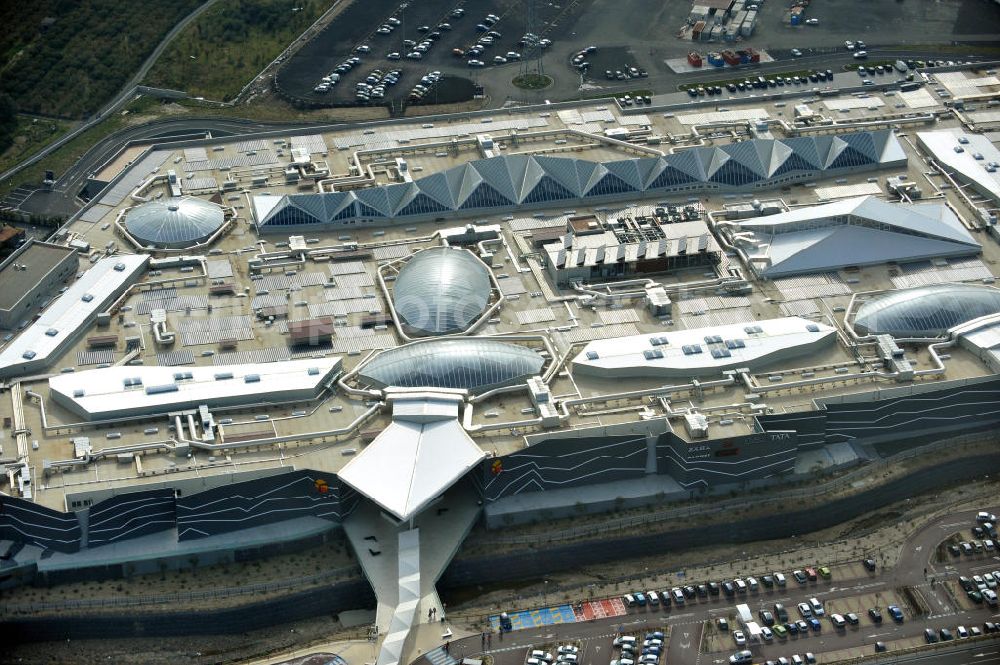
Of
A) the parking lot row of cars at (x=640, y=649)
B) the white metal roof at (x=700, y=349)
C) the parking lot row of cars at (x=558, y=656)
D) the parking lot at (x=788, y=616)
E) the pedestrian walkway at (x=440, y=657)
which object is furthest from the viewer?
the white metal roof at (x=700, y=349)

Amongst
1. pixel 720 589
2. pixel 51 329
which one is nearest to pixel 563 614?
pixel 720 589

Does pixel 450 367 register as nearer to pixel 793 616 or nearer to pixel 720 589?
pixel 720 589

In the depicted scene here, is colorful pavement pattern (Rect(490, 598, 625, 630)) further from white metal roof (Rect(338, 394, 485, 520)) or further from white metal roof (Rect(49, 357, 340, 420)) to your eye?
white metal roof (Rect(49, 357, 340, 420))

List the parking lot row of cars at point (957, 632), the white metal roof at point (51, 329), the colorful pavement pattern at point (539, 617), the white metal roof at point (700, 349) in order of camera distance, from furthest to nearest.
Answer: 1. the white metal roof at point (700, 349)
2. the white metal roof at point (51, 329)
3. the colorful pavement pattern at point (539, 617)
4. the parking lot row of cars at point (957, 632)

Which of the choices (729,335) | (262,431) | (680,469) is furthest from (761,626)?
(262,431)

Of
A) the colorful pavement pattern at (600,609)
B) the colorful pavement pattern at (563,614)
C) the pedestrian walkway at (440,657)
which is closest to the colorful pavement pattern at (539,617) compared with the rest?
the colorful pavement pattern at (563,614)

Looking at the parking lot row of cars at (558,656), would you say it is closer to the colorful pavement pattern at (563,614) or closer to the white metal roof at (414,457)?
the colorful pavement pattern at (563,614)

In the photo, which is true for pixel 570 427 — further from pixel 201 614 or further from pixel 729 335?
pixel 201 614
